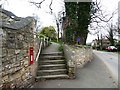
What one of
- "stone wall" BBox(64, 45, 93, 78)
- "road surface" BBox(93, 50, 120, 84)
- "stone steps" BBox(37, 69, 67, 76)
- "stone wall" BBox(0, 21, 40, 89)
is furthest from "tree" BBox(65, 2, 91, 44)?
"stone wall" BBox(0, 21, 40, 89)

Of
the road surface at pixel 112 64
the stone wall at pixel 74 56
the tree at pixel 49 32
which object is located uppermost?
the tree at pixel 49 32

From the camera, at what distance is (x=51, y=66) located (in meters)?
10.6

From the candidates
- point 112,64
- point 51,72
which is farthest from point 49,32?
point 51,72

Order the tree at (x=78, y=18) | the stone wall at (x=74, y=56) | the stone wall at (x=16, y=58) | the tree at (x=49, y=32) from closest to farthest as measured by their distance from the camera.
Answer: the stone wall at (x=16, y=58) → the stone wall at (x=74, y=56) → the tree at (x=78, y=18) → the tree at (x=49, y=32)

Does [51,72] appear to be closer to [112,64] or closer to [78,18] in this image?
[78,18]

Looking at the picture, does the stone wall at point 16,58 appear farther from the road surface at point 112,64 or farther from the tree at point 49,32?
the tree at point 49,32

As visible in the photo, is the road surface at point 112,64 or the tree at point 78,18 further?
the tree at point 78,18

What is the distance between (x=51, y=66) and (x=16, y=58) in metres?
3.77

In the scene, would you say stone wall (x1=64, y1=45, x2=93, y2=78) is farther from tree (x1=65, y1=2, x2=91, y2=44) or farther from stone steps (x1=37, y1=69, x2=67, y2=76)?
tree (x1=65, y1=2, x2=91, y2=44)

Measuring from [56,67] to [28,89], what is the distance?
2947 mm

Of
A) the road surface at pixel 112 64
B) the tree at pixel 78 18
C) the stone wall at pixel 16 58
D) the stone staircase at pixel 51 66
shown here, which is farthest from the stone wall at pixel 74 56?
the stone wall at pixel 16 58

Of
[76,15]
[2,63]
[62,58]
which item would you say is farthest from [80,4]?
[2,63]

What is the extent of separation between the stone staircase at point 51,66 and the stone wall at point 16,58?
3.71ft

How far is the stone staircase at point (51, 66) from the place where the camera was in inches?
392
